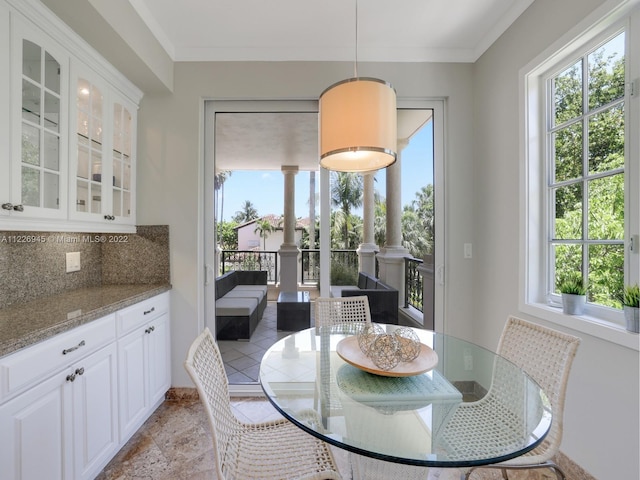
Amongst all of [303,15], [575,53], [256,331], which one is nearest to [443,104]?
[575,53]

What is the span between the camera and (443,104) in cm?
249

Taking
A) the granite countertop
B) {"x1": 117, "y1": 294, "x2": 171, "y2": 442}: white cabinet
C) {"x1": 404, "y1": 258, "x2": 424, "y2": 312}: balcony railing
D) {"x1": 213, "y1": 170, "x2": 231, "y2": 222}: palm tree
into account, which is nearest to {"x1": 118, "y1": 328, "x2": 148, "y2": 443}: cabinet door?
{"x1": 117, "y1": 294, "x2": 171, "y2": 442}: white cabinet

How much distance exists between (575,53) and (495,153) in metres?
0.69

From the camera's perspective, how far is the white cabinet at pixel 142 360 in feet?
5.74

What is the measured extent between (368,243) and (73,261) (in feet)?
7.23

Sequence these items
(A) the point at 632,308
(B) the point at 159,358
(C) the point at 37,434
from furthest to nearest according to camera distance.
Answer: (B) the point at 159,358
(A) the point at 632,308
(C) the point at 37,434

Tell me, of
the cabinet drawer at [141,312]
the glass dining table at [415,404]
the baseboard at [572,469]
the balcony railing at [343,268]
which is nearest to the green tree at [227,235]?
the balcony railing at [343,268]

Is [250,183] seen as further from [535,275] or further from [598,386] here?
[598,386]

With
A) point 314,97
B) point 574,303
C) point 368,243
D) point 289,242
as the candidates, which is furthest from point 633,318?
point 314,97

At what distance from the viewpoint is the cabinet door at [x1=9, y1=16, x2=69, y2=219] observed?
4.44 feet

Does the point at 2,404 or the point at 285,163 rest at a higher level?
the point at 285,163

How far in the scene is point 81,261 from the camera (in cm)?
213

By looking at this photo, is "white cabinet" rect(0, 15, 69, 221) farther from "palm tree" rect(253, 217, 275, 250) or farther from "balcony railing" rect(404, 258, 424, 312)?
"balcony railing" rect(404, 258, 424, 312)

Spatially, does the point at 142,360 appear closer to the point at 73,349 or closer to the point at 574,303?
the point at 73,349
